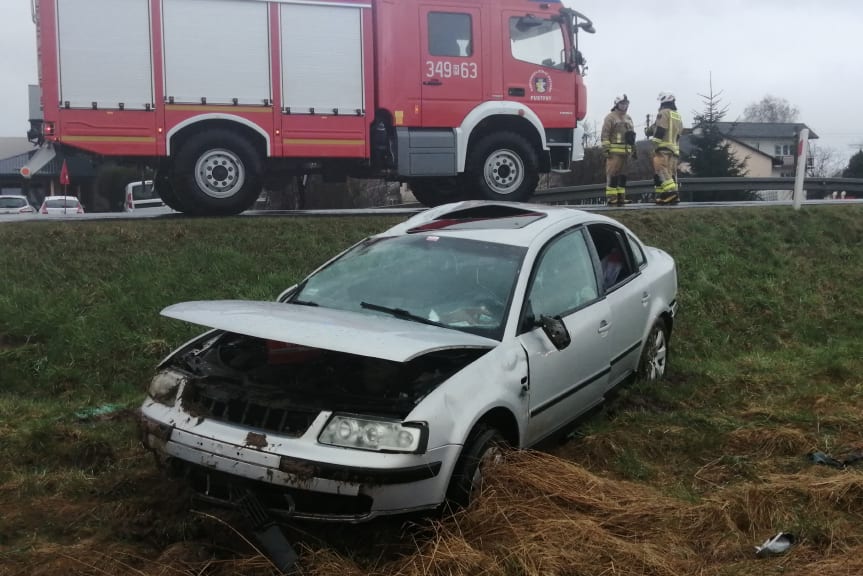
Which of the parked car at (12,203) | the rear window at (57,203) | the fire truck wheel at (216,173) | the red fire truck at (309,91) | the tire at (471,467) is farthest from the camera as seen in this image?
the parked car at (12,203)

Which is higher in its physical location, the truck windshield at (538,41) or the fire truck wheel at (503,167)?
the truck windshield at (538,41)

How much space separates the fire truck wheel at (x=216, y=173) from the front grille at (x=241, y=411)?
6.18 m

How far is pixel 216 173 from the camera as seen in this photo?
9180 millimetres

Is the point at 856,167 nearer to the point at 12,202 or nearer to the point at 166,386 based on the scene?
the point at 12,202

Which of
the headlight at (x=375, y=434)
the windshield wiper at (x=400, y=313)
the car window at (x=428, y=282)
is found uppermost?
the car window at (x=428, y=282)

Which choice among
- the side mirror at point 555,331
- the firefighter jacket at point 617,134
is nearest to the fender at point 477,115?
the firefighter jacket at point 617,134

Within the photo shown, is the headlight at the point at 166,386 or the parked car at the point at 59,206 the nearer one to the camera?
the headlight at the point at 166,386

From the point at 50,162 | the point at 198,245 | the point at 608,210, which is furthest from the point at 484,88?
the point at 50,162

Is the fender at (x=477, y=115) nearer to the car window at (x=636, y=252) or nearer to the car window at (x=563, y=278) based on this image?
the car window at (x=636, y=252)

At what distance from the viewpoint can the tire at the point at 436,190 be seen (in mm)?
10727

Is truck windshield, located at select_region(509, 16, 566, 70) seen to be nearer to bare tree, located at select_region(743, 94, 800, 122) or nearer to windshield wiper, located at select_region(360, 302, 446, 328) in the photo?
windshield wiper, located at select_region(360, 302, 446, 328)

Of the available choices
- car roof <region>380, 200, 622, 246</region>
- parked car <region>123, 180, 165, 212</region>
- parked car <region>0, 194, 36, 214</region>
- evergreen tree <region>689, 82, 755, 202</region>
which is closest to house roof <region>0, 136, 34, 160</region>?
parked car <region>0, 194, 36, 214</region>

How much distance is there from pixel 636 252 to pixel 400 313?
2309 mm

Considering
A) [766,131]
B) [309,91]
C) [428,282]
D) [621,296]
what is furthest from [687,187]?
[766,131]
